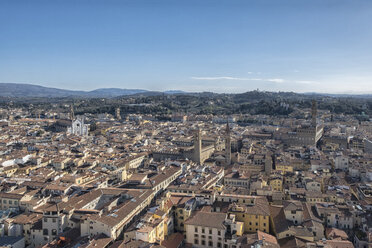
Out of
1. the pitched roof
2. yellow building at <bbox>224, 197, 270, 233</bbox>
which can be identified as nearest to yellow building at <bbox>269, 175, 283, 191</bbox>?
yellow building at <bbox>224, 197, 270, 233</bbox>

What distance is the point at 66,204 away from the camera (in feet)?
76.8

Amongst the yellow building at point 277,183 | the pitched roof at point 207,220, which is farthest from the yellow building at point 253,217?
the yellow building at point 277,183

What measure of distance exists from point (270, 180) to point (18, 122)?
9112 centimetres

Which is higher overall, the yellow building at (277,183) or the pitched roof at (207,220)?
the pitched roof at (207,220)

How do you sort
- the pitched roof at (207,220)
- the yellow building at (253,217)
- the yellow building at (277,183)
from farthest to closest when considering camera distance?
1. the yellow building at (277,183)
2. the yellow building at (253,217)
3. the pitched roof at (207,220)

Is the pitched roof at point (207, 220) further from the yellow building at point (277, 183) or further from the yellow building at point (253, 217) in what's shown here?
the yellow building at point (277, 183)

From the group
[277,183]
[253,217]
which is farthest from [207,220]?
[277,183]

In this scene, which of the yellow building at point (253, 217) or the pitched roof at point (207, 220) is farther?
the yellow building at point (253, 217)

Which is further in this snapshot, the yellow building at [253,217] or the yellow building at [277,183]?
the yellow building at [277,183]

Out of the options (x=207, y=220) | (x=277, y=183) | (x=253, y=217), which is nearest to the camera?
(x=207, y=220)

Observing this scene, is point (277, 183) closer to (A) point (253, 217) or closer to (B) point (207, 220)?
(A) point (253, 217)

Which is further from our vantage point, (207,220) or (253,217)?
(253,217)

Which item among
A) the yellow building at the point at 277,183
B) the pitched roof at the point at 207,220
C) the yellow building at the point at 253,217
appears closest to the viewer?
the pitched roof at the point at 207,220

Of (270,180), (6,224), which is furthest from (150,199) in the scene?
(270,180)
